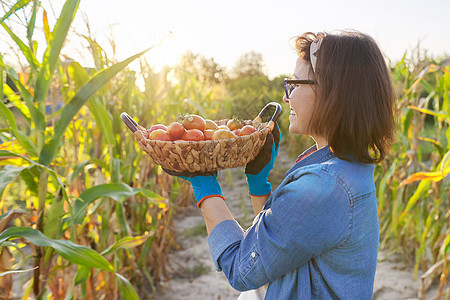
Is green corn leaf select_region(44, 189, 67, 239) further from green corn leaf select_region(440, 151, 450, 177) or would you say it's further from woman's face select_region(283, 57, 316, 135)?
green corn leaf select_region(440, 151, 450, 177)

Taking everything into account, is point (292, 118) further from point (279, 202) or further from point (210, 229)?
point (210, 229)

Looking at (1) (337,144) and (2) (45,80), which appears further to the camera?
(2) (45,80)

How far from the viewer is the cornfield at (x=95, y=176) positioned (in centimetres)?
117

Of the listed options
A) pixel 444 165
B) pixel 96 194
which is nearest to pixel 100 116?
pixel 96 194

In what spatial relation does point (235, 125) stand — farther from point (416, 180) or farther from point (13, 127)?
point (416, 180)

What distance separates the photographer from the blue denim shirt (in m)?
0.80

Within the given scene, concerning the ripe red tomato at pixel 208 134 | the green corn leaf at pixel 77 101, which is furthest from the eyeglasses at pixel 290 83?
the green corn leaf at pixel 77 101

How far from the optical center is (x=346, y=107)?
0.86 metres

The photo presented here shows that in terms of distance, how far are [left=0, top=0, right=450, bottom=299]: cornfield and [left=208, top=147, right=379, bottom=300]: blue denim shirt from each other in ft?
1.59

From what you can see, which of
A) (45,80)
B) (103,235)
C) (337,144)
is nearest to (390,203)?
(103,235)

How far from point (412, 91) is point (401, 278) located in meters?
1.35

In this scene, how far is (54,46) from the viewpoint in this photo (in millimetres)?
1131

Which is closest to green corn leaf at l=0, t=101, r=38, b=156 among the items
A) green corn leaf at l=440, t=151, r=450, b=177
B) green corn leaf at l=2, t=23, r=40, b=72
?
green corn leaf at l=2, t=23, r=40, b=72

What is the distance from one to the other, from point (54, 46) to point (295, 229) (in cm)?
88
